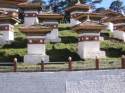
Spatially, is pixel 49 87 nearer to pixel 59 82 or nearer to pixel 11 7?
pixel 59 82

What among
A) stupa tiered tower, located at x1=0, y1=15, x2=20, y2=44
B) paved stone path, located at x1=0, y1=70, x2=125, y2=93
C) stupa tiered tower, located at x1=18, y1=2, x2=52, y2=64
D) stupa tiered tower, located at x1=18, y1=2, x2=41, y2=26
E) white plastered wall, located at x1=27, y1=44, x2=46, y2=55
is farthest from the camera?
stupa tiered tower, located at x1=18, y1=2, x2=41, y2=26

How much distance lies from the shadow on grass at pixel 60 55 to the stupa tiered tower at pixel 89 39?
19.6 inches

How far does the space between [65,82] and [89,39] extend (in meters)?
6.32

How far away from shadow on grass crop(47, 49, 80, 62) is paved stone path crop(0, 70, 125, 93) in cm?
401

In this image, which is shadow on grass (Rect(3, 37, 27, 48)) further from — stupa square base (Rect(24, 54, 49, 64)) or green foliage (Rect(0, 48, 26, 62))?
stupa square base (Rect(24, 54, 49, 64))

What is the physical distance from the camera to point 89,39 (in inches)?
1259

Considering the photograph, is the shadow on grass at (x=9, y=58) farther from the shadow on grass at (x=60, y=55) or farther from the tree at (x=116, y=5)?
the tree at (x=116, y=5)

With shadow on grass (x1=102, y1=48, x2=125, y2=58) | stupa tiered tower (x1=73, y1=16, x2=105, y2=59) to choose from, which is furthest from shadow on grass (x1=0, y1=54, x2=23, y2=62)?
shadow on grass (x1=102, y1=48, x2=125, y2=58)

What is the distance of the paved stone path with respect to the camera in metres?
26.3

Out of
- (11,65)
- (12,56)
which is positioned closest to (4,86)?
(11,65)

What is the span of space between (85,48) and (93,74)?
17.7 ft

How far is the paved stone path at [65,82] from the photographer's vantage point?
86.2 ft

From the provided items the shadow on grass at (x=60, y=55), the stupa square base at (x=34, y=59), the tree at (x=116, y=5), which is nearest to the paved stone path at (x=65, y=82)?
the stupa square base at (x=34, y=59)

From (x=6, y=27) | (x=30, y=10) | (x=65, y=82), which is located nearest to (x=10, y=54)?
(x=6, y=27)
